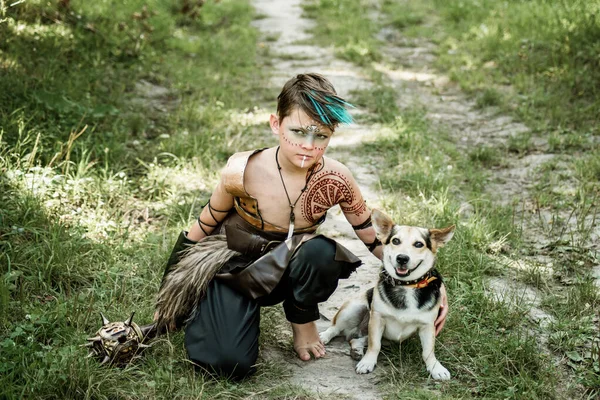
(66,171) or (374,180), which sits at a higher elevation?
(66,171)

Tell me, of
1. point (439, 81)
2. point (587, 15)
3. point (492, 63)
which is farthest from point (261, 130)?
point (587, 15)

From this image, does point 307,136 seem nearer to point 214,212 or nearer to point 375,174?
point 214,212

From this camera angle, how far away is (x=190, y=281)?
294 cm

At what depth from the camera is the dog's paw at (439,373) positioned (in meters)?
2.77

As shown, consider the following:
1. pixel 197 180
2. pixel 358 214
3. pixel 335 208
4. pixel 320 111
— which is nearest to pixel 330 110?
pixel 320 111

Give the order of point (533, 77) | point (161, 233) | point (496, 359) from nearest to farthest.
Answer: point (496, 359), point (161, 233), point (533, 77)

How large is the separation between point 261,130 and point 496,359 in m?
3.76

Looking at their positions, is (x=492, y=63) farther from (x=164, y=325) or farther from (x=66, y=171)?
(x=164, y=325)

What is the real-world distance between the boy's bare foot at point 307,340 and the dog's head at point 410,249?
0.53 metres

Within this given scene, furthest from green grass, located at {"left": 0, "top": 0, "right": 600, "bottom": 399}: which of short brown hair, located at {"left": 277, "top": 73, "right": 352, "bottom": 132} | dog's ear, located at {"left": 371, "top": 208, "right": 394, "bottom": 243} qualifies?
short brown hair, located at {"left": 277, "top": 73, "right": 352, "bottom": 132}

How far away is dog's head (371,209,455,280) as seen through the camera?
270cm

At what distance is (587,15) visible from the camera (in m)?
7.27

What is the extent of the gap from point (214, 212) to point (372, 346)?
3.39 feet

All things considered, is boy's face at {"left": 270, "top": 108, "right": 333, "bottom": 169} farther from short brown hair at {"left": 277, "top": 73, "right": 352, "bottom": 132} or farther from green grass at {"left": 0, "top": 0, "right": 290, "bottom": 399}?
green grass at {"left": 0, "top": 0, "right": 290, "bottom": 399}
